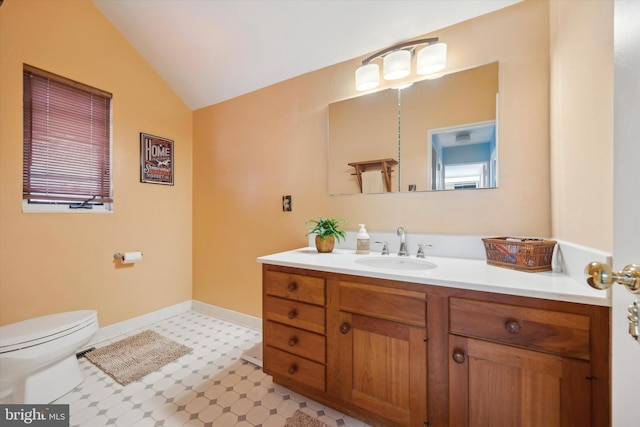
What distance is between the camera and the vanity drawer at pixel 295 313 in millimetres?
1281

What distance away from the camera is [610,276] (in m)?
0.46

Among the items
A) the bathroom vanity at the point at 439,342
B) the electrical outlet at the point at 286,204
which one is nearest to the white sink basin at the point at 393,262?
the bathroom vanity at the point at 439,342

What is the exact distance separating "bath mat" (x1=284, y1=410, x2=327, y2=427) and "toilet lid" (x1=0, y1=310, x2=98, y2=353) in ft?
4.52

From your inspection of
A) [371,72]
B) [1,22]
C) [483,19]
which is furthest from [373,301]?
[1,22]

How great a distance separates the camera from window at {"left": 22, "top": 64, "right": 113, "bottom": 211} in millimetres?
1705

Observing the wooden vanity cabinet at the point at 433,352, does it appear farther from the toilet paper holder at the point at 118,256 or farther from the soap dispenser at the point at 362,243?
the toilet paper holder at the point at 118,256

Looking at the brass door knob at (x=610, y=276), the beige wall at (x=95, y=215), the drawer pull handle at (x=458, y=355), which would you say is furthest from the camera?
the beige wall at (x=95, y=215)

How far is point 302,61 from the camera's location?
6.33 ft

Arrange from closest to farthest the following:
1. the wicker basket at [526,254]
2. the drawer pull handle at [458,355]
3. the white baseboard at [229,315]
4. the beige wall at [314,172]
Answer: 1. the drawer pull handle at [458,355]
2. the wicker basket at [526,254]
3. the beige wall at [314,172]
4. the white baseboard at [229,315]

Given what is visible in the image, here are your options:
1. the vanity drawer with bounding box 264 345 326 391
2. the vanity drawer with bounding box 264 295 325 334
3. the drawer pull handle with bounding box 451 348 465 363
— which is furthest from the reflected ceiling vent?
the vanity drawer with bounding box 264 345 326 391

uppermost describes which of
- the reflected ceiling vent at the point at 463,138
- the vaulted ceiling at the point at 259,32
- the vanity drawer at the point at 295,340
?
the vaulted ceiling at the point at 259,32

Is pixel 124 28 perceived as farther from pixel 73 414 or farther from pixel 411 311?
pixel 411 311

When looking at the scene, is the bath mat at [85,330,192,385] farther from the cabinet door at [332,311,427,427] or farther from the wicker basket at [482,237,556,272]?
the wicker basket at [482,237,556,272]
